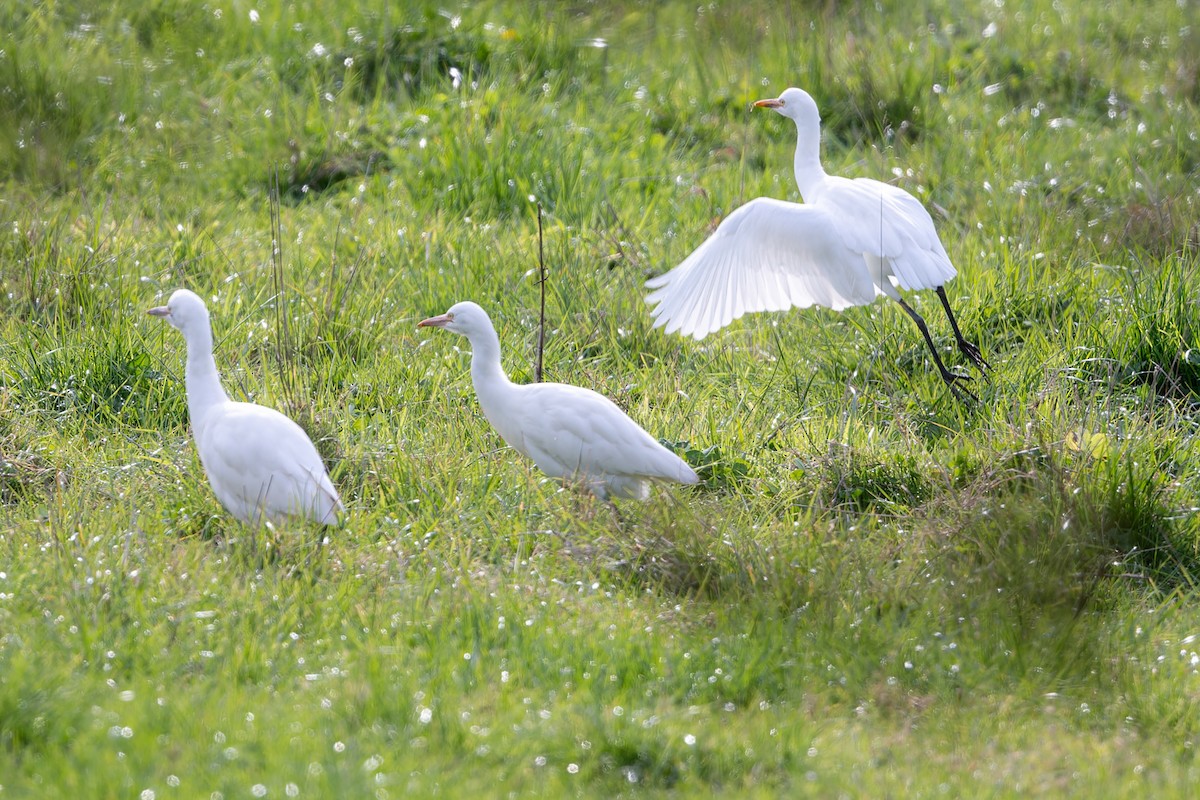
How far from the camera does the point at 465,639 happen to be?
3223mm

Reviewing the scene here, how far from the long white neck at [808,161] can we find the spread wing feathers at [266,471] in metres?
2.45

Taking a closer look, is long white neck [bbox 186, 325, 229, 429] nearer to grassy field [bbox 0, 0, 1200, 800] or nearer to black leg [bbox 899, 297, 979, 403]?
grassy field [bbox 0, 0, 1200, 800]

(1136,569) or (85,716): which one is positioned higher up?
(85,716)

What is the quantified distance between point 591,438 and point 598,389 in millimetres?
889

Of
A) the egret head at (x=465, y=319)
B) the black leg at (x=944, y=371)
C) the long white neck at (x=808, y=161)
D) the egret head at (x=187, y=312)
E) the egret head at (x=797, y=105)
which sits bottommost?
the black leg at (x=944, y=371)

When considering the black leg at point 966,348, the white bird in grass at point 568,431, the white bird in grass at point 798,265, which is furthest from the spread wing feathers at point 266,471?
the black leg at point 966,348

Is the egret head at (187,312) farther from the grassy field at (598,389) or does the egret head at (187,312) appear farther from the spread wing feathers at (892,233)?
the spread wing feathers at (892,233)

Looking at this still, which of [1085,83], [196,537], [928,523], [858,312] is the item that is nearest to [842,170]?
[858,312]

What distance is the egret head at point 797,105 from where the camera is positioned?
220 inches

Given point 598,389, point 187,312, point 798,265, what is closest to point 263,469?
point 187,312

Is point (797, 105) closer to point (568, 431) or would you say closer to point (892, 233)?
point (892, 233)

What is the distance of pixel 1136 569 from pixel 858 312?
1904mm

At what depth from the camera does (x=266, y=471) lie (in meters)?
3.74

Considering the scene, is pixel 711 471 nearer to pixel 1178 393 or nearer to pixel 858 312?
pixel 858 312
